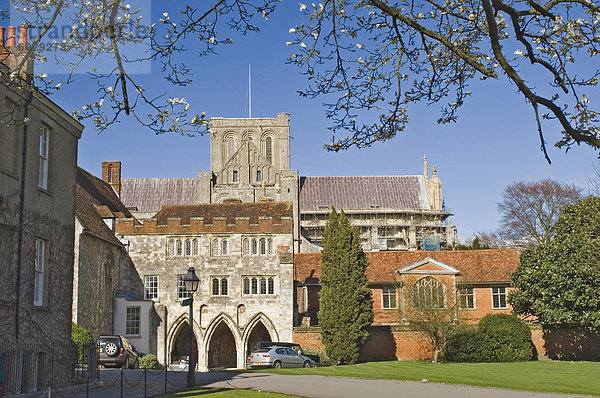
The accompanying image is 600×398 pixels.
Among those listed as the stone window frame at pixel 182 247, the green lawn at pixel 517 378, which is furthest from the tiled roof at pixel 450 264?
the green lawn at pixel 517 378

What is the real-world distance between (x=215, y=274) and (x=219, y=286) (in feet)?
2.34

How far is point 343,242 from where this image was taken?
36.8 metres

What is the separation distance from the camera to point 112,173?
188 feet

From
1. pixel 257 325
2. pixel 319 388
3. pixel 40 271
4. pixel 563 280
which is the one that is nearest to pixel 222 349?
pixel 257 325

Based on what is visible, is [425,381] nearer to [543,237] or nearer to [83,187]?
[83,187]

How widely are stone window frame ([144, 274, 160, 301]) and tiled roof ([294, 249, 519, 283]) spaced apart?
334 inches

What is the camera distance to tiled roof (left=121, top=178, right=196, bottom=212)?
72750 mm

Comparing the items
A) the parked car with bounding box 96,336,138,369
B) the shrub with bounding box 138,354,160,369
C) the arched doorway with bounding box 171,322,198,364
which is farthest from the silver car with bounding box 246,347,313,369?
the arched doorway with bounding box 171,322,198,364

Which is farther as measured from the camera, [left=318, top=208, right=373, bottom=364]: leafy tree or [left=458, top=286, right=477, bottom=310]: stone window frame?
[left=458, top=286, right=477, bottom=310]: stone window frame

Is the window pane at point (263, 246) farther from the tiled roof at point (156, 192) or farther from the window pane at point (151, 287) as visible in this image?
the tiled roof at point (156, 192)

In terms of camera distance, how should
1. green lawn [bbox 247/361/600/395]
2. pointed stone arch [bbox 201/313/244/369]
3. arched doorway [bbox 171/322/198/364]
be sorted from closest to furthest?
green lawn [bbox 247/361/600/395] → pointed stone arch [bbox 201/313/244/369] → arched doorway [bbox 171/322/198/364]

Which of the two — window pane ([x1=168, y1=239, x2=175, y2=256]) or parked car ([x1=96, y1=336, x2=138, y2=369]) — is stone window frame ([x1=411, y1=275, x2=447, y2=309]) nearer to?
window pane ([x1=168, y1=239, x2=175, y2=256])

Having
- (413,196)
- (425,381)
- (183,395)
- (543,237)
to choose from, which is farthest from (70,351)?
(413,196)

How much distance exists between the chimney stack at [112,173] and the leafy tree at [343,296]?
83.4 feet
